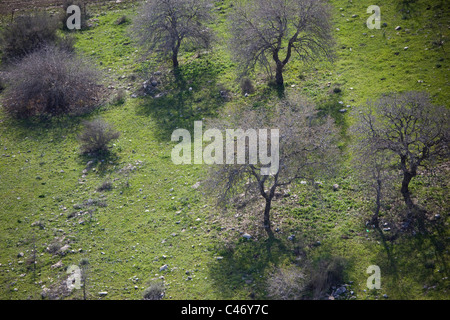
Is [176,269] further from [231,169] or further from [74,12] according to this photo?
[74,12]

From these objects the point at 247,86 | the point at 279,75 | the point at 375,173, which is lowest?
the point at 375,173

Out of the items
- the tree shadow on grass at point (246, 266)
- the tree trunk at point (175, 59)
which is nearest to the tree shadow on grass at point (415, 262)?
the tree shadow on grass at point (246, 266)

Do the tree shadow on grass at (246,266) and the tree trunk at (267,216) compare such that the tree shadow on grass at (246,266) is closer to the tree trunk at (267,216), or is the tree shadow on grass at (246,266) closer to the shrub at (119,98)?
the tree trunk at (267,216)

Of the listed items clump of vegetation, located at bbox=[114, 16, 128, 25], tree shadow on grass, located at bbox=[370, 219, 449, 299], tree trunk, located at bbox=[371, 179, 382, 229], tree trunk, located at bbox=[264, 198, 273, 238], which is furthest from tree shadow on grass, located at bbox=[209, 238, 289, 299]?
clump of vegetation, located at bbox=[114, 16, 128, 25]

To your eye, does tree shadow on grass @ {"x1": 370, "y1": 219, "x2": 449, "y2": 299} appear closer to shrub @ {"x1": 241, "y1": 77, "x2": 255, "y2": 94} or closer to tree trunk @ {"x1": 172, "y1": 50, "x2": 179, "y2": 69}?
shrub @ {"x1": 241, "y1": 77, "x2": 255, "y2": 94}

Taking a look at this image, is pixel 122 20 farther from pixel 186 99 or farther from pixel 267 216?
pixel 267 216

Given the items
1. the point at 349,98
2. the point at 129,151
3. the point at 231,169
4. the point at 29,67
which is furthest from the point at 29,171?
the point at 349,98

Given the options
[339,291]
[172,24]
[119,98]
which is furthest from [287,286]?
[172,24]
